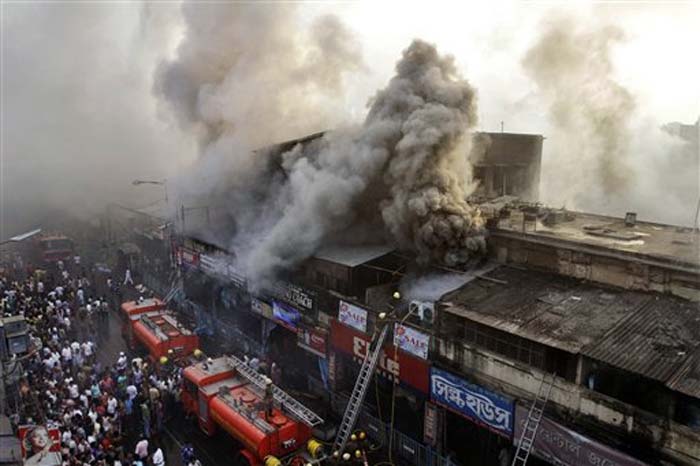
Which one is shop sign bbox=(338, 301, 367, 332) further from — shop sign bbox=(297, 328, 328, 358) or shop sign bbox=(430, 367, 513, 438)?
shop sign bbox=(430, 367, 513, 438)

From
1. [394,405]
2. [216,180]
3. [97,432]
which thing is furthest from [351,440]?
[216,180]

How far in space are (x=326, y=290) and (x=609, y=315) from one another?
10.2 meters

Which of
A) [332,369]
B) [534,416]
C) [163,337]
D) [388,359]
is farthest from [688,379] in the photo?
[163,337]

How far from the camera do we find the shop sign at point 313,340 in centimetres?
2127

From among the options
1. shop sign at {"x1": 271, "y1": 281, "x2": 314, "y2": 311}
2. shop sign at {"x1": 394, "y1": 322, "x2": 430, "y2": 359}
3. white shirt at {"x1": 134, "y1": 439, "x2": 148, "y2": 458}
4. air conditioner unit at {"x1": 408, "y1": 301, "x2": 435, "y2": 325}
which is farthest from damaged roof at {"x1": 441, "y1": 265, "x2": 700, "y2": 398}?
white shirt at {"x1": 134, "y1": 439, "x2": 148, "y2": 458}

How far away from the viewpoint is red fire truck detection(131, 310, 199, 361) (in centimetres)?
2134

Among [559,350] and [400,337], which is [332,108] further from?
[559,350]

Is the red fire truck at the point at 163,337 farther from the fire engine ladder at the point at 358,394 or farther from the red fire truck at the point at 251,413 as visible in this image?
the fire engine ladder at the point at 358,394

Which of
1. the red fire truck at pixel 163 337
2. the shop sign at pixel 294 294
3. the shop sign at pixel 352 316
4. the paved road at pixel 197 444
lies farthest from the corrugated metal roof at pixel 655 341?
the red fire truck at pixel 163 337

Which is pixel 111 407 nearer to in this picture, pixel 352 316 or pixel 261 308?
pixel 261 308

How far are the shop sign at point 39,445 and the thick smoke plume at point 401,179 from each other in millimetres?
11011

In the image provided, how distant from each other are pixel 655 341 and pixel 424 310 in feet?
22.2

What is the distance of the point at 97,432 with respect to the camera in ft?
54.7

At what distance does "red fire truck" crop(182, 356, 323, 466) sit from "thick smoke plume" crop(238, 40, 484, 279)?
692 cm
